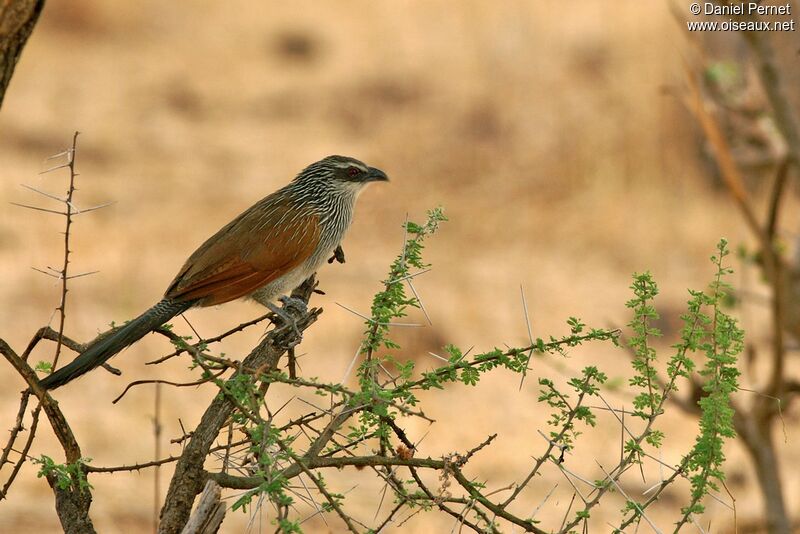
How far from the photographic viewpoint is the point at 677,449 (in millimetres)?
6980

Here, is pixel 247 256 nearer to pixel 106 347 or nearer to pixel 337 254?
pixel 337 254

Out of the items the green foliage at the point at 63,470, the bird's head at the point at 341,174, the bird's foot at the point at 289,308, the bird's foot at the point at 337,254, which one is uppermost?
the bird's head at the point at 341,174

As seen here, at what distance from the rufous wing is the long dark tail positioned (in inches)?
9.0

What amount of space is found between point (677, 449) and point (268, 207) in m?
4.25

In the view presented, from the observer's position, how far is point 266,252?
3477 mm

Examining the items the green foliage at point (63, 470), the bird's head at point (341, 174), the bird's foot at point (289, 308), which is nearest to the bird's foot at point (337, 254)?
the bird's foot at point (289, 308)

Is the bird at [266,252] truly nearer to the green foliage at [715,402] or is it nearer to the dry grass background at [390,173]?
the green foliage at [715,402]

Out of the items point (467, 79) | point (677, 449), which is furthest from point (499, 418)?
point (467, 79)

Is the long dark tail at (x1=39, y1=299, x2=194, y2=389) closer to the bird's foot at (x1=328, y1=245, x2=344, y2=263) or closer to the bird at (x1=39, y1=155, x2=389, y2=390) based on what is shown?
the bird at (x1=39, y1=155, x2=389, y2=390)

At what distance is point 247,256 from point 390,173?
6372 millimetres

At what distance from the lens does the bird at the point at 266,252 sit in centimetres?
330

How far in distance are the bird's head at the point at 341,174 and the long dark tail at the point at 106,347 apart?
46.8 inches

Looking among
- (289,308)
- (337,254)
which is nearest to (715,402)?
(289,308)

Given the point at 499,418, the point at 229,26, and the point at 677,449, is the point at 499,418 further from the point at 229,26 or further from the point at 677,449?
the point at 229,26
